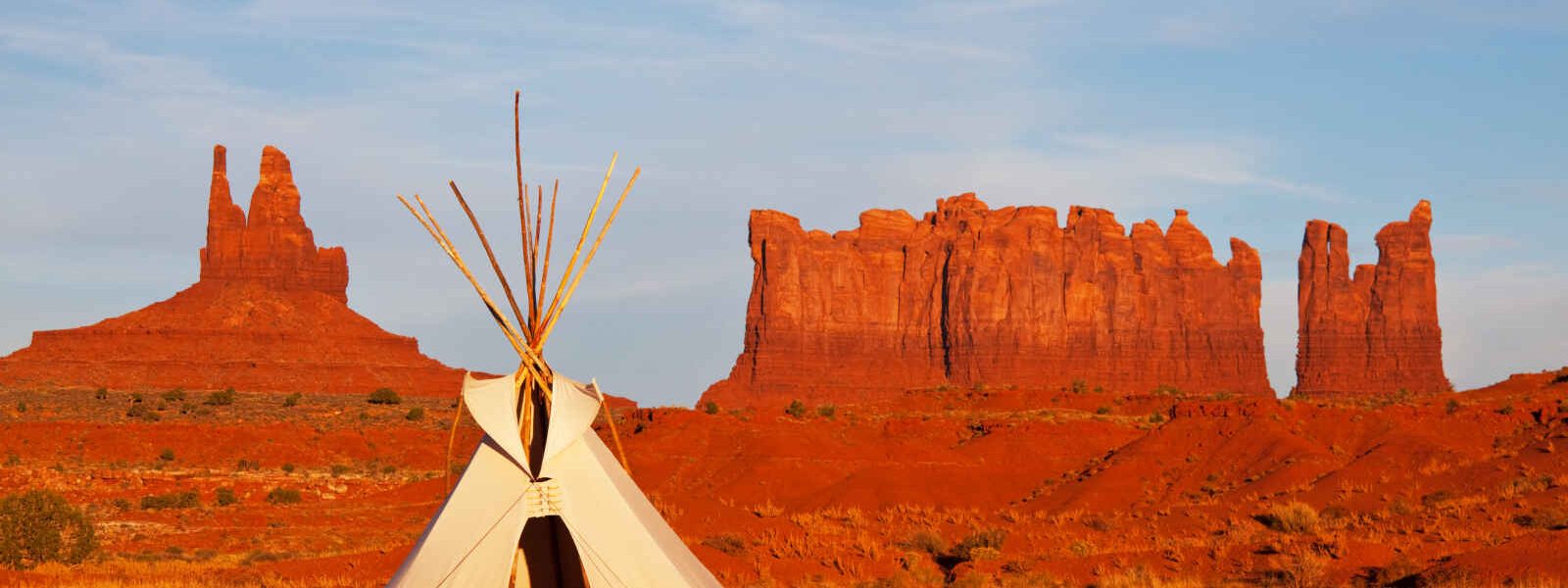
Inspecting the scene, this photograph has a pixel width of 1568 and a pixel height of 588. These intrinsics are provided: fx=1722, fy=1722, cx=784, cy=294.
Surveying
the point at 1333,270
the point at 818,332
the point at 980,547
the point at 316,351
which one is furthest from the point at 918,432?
the point at 1333,270

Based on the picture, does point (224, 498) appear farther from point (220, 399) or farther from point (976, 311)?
point (976, 311)

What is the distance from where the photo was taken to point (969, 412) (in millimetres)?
56406

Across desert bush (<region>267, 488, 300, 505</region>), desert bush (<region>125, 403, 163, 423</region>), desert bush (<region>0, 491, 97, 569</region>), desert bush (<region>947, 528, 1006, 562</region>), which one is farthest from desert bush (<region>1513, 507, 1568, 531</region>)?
desert bush (<region>125, 403, 163, 423</region>)

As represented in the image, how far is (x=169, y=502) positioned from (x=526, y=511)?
24.9m

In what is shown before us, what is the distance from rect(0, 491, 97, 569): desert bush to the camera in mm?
22188

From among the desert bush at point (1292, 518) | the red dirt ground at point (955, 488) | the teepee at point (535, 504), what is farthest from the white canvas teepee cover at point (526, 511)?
the desert bush at point (1292, 518)

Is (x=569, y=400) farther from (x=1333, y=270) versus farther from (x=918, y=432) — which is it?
(x=1333, y=270)

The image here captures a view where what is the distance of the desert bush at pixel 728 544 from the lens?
20.0 metres

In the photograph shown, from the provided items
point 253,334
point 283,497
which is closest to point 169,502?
point 283,497

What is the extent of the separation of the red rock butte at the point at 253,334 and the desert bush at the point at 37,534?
205 ft

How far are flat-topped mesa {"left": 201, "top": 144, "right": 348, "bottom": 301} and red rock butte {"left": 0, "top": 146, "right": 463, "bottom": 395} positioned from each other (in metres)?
0.06

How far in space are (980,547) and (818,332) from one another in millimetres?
88845

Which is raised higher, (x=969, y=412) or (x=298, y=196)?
Result: (x=298, y=196)

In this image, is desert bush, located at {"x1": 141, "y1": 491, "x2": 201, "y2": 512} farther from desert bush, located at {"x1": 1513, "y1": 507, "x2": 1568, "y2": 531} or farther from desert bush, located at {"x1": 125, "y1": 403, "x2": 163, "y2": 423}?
desert bush, located at {"x1": 1513, "y1": 507, "x2": 1568, "y2": 531}
